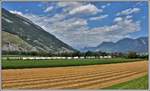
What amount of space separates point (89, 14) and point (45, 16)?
0.77 metres

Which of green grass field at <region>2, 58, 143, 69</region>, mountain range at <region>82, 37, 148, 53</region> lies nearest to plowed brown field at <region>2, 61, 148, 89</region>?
green grass field at <region>2, 58, 143, 69</region>

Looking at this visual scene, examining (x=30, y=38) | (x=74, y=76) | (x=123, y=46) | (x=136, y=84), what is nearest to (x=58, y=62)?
(x=74, y=76)

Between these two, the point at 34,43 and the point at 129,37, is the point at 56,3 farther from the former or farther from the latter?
the point at 129,37

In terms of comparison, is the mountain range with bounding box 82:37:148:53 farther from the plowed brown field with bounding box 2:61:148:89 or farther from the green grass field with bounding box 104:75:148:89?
the green grass field with bounding box 104:75:148:89

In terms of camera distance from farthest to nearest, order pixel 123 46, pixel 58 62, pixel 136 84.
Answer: pixel 58 62 → pixel 123 46 → pixel 136 84

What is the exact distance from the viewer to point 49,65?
8344 millimetres

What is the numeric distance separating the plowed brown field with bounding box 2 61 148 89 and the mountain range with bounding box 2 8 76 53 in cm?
39

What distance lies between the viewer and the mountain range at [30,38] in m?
8.05

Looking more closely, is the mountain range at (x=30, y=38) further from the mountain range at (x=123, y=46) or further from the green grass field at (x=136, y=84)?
the green grass field at (x=136, y=84)

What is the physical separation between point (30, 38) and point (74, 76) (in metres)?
1.04

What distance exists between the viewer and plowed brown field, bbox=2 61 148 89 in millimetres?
7781

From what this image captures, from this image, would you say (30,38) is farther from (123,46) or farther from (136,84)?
(136,84)

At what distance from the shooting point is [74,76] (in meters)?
8.15

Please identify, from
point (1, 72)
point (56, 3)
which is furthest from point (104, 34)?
point (1, 72)
